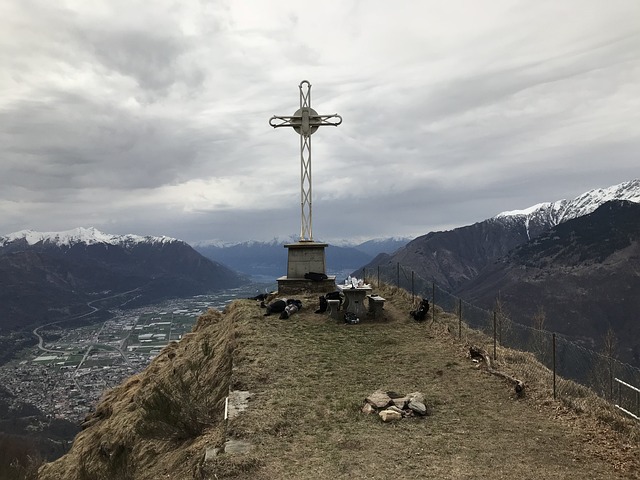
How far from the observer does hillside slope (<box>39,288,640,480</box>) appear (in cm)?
719

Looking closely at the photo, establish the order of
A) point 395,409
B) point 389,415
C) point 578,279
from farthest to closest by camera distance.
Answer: point 578,279 → point 395,409 → point 389,415

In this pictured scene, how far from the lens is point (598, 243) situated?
148625mm

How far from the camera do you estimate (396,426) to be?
28.9ft

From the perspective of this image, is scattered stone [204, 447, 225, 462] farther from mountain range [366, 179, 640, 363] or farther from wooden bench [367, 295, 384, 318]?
mountain range [366, 179, 640, 363]

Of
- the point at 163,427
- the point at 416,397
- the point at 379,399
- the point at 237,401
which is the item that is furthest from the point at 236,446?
the point at 416,397

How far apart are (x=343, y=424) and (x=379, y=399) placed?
1.23 m

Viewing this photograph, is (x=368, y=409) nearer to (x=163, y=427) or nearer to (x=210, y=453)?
(x=210, y=453)

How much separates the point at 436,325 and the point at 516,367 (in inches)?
161

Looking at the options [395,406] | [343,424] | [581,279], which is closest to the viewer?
[343,424]

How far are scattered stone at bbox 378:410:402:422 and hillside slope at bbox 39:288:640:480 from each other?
0.54ft

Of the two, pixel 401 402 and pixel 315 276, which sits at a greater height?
pixel 315 276

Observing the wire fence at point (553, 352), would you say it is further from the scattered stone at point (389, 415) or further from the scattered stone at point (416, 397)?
the scattered stone at point (389, 415)

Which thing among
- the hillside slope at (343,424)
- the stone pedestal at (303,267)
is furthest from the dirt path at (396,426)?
the stone pedestal at (303,267)

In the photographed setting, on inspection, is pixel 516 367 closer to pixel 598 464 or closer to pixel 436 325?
pixel 436 325
